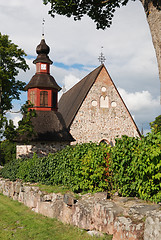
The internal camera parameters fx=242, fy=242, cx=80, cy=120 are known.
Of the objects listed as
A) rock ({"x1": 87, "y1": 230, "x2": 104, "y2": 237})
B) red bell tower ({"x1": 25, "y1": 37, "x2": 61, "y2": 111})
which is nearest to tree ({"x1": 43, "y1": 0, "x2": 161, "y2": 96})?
rock ({"x1": 87, "y1": 230, "x2": 104, "y2": 237})

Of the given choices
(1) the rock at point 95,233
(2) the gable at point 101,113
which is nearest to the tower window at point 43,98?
(2) the gable at point 101,113

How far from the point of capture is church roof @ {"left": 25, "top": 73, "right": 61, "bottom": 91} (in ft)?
71.5

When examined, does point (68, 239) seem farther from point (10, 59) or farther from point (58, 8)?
point (10, 59)

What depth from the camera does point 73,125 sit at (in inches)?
813

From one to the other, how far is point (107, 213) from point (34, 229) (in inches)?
98.5

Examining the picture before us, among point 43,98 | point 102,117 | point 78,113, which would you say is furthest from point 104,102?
point 43,98

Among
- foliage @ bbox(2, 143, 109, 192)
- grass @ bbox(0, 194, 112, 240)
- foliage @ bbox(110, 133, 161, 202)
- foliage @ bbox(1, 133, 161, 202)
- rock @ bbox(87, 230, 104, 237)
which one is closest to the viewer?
foliage @ bbox(110, 133, 161, 202)

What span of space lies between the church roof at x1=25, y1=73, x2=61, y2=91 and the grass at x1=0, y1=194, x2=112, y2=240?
14724mm

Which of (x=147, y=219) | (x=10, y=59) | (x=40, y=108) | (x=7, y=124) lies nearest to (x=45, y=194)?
(x=147, y=219)

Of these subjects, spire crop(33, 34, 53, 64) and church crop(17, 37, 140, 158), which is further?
spire crop(33, 34, 53, 64)

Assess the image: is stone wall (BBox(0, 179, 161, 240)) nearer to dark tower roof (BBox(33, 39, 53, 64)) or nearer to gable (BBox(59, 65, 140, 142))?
gable (BBox(59, 65, 140, 142))

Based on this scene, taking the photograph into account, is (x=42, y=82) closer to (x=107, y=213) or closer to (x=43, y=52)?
(x=43, y=52)

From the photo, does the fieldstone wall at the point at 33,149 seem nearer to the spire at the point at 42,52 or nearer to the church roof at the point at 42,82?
the church roof at the point at 42,82

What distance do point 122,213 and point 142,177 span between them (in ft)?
2.85
